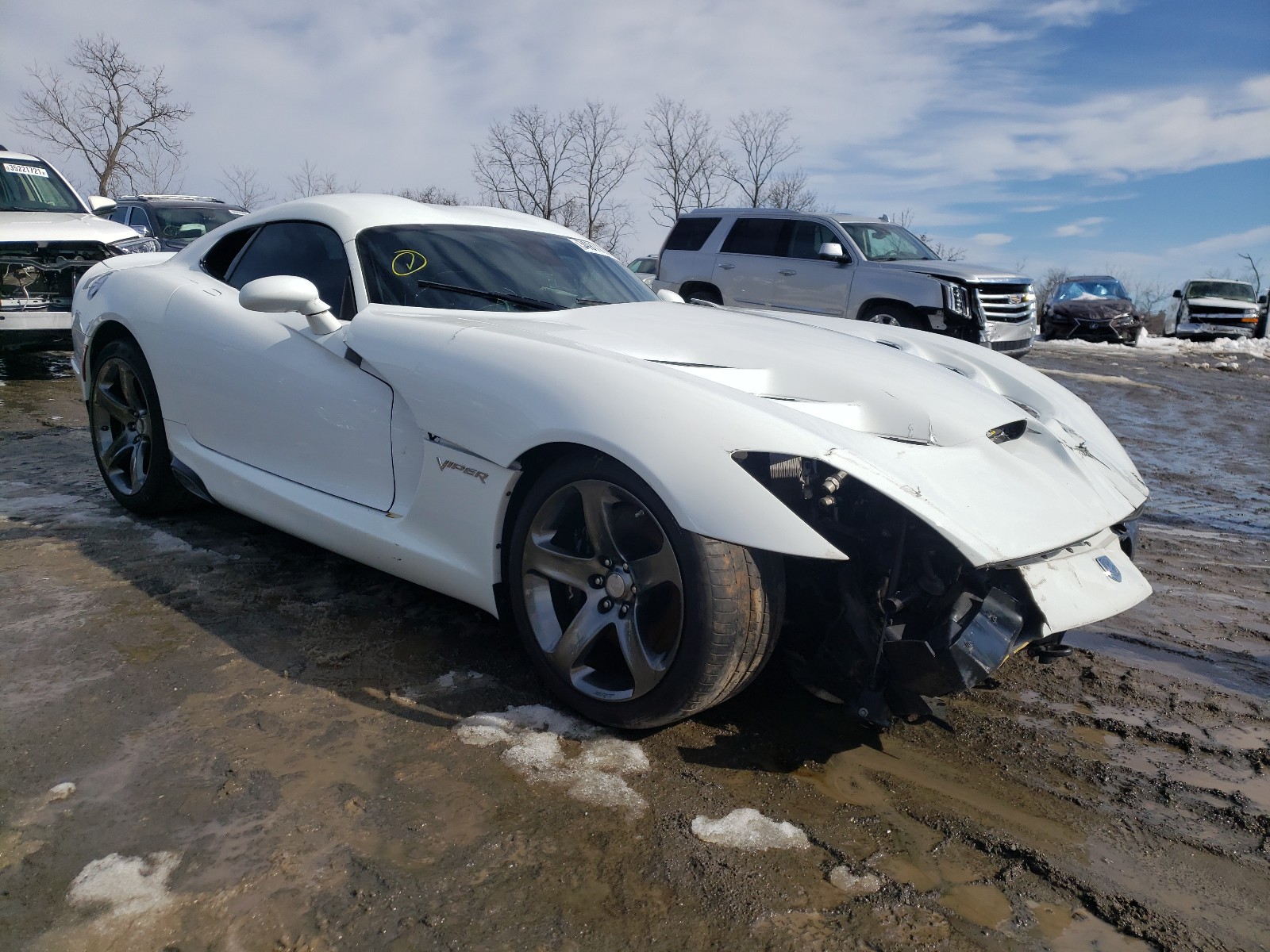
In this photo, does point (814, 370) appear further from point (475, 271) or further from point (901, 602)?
point (475, 271)

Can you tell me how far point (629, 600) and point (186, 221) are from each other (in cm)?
1130

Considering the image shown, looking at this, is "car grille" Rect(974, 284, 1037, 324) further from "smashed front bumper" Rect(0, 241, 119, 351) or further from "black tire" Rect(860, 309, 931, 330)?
"smashed front bumper" Rect(0, 241, 119, 351)

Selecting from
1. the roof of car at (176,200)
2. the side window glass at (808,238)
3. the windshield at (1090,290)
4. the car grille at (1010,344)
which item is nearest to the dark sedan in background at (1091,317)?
the windshield at (1090,290)

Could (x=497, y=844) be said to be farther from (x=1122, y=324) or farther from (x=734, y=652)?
(x=1122, y=324)

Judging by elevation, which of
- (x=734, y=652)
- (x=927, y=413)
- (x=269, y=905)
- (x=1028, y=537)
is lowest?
(x=269, y=905)

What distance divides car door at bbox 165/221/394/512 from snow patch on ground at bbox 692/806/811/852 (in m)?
1.41

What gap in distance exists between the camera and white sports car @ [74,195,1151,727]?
2.15 meters

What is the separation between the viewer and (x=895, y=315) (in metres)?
10.1

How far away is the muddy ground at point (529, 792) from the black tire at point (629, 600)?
16 cm

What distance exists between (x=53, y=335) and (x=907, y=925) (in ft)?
27.9

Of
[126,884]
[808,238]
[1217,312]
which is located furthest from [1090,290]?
[126,884]

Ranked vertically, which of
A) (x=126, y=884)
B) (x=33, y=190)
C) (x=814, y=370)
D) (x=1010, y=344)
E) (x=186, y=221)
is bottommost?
(x=126, y=884)

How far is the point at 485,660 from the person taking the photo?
287cm

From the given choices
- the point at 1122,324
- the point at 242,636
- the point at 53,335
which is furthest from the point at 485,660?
the point at 1122,324
